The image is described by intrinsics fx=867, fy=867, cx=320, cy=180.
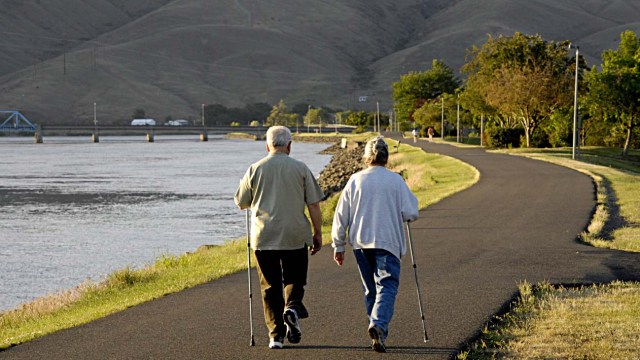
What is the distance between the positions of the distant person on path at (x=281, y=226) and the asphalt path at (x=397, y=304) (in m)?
0.39

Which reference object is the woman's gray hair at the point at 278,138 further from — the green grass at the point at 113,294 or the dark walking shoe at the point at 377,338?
the green grass at the point at 113,294

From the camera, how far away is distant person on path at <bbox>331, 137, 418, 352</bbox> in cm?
855

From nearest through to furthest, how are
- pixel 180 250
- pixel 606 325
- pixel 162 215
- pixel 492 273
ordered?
pixel 606 325
pixel 492 273
pixel 180 250
pixel 162 215

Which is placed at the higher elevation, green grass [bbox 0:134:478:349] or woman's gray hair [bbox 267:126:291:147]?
woman's gray hair [bbox 267:126:291:147]

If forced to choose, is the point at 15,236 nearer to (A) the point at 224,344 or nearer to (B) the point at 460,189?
(B) the point at 460,189

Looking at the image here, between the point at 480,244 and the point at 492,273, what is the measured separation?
11.2 ft

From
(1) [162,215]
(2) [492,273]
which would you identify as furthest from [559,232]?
(1) [162,215]

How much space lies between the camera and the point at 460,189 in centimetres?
3066

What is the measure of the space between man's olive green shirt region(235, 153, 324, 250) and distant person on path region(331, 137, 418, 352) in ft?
1.19

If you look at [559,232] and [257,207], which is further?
[559,232]

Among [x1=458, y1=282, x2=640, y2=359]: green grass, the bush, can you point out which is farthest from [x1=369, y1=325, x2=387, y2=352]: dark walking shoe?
the bush

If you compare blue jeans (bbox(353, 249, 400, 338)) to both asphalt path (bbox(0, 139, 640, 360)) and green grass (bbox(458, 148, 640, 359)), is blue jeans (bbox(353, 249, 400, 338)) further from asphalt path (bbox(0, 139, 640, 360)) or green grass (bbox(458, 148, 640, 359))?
green grass (bbox(458, 148, 640, 359))

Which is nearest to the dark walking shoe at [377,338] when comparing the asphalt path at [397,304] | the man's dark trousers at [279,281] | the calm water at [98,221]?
the asphalt path at [397,304]

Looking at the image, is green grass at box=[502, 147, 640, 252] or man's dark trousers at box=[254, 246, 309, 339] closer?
man's dark trousers at box=[254, 246, 309, 339]
